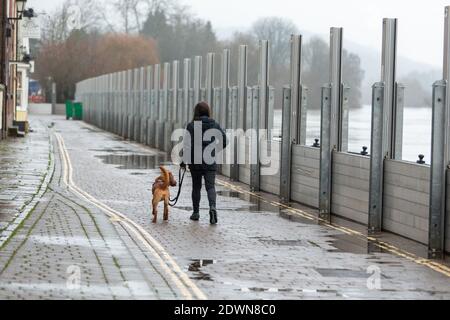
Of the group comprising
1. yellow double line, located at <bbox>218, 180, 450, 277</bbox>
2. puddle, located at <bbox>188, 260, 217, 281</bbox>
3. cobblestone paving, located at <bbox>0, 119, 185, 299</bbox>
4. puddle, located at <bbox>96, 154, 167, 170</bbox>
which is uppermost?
puddle, located at <bbox>96, 154, 167, 170</bbox>

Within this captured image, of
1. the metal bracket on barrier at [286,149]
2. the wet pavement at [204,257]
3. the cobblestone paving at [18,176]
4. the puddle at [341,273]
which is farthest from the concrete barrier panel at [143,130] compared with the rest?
the puddle at [341,273]

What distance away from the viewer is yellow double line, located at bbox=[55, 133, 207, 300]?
1086 cm

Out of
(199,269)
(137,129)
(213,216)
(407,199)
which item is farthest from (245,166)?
(137,129)

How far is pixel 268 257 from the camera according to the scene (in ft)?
45.2

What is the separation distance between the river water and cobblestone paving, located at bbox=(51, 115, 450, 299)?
188 centimetres

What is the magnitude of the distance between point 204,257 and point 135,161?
21.1 meters

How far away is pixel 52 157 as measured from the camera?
34.1 meters

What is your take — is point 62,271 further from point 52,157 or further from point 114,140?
point 114,140

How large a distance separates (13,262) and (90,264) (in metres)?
0.83

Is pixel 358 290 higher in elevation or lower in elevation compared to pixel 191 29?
lower

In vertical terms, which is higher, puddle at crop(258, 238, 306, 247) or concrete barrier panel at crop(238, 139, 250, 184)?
concrete barrier panel at crop(238, 139, 250, 184)

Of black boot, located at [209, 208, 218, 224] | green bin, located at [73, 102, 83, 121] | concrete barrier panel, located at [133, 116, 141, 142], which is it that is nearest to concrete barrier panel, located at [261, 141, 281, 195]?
black boot, located at [209, 208, 218, 224]

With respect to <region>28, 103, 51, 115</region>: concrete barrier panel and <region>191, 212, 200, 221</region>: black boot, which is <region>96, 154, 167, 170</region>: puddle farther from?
<region>28, 103, 51, 115</region>: concrete barrier panel
